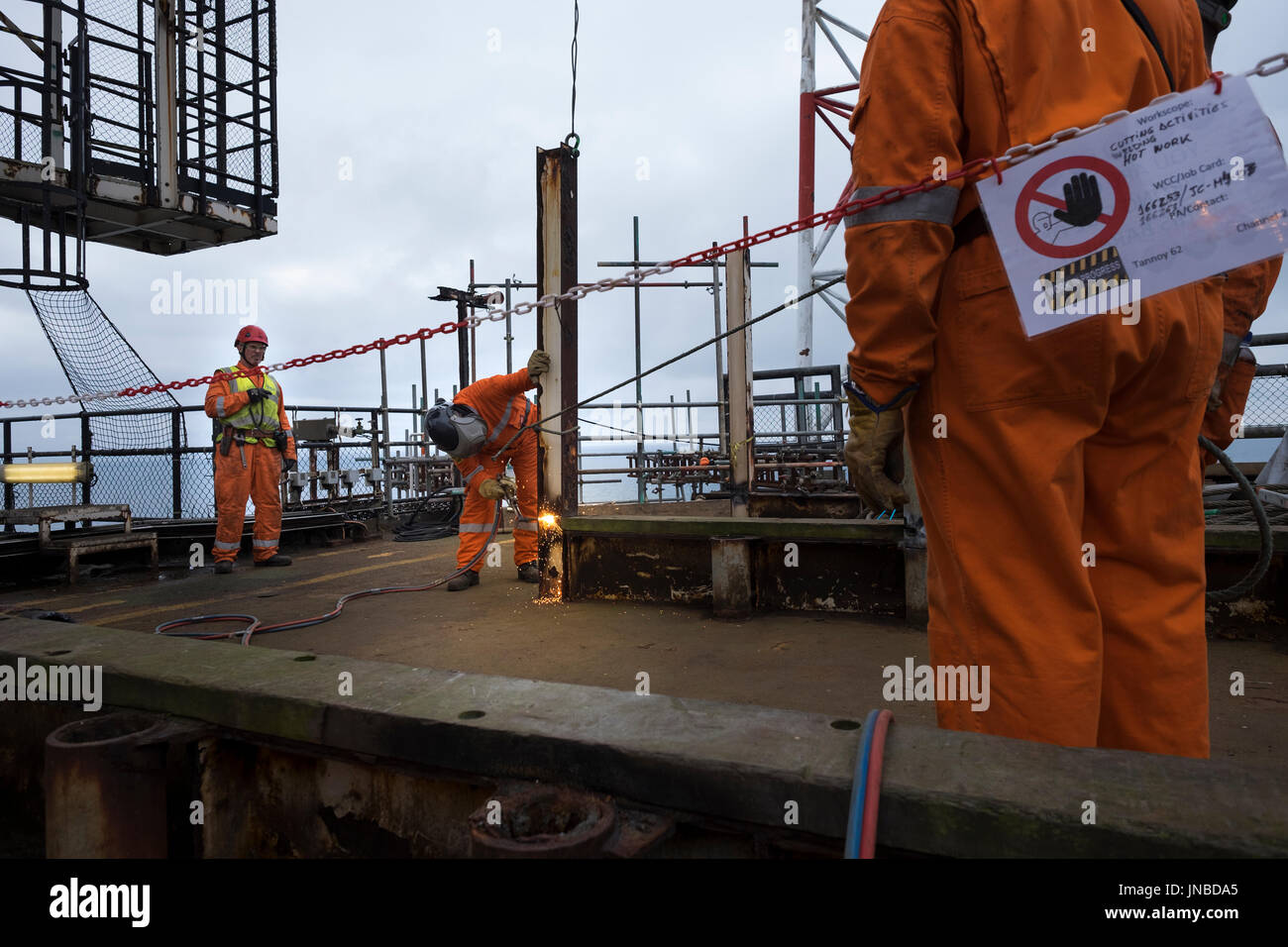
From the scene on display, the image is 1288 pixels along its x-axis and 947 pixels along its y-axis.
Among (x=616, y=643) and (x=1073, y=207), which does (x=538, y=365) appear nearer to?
(x=616, y=643)

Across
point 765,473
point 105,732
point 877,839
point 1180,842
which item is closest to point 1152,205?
point 1180,842

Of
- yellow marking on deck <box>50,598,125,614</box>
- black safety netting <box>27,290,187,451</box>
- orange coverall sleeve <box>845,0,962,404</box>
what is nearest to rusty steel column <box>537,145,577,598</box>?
yellow marking on deck <box>50,598,125,614</box>

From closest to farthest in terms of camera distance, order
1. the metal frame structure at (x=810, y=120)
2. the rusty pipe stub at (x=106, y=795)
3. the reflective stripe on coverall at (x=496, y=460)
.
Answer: the rusty pipe stub at (x=106, y=795) < the reflective stripe on coverall at (x=496, y=460) < the metal frame structure at (x=810, y=120)

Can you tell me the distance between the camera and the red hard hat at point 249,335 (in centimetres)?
702

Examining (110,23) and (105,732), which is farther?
(110,23)

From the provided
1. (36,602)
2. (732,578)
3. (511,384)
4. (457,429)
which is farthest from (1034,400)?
(36,602)

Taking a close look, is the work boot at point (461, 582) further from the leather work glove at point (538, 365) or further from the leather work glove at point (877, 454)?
the leather work glove at point (877, 454)

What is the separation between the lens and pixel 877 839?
46.8 inches

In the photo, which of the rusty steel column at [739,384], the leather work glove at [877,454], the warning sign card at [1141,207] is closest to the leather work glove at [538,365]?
the rusty steel column at [739,384]

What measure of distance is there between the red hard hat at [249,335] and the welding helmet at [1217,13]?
290 inches

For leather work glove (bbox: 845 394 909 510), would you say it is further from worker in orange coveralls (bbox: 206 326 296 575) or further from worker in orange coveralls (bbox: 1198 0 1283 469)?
worker in orange coveralls (bbox: 206 326 296 575)

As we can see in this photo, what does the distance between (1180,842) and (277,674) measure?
191 cm

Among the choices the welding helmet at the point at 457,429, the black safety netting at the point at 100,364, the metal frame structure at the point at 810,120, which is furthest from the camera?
the metal frame structure at the point at 810,120
